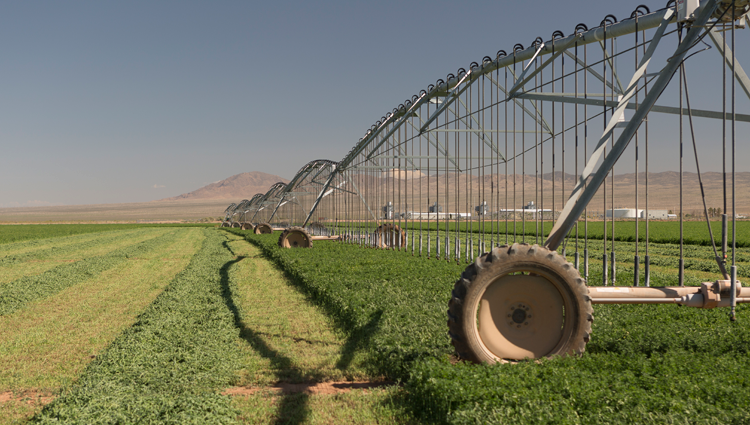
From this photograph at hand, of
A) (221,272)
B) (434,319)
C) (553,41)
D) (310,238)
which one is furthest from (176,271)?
(553,41)

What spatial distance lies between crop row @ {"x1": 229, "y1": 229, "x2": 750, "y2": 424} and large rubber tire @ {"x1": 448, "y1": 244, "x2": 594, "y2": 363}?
275mm

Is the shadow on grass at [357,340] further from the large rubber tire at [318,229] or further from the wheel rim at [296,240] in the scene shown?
the large rubber tire at [318,229]

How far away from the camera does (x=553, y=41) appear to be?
9859mm

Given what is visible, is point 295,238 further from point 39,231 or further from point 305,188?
point 39,231

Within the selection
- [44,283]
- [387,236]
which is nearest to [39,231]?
[387,236]

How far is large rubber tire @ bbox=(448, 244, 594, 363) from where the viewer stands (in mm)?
5262

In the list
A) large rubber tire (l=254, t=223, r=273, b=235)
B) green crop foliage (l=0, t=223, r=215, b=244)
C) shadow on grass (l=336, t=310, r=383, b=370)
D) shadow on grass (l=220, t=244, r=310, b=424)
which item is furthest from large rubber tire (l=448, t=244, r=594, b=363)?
green crop foliage (l=0, t=223, r=215, b=244)

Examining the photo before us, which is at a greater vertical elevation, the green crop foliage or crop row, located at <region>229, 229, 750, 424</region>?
crop row, located at <region>229, 229, 750, 424</region>

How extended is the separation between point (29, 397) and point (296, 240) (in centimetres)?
1804

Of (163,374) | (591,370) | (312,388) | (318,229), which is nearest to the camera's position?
(591,370)

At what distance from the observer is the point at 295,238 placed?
942 inches

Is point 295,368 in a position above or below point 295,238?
below

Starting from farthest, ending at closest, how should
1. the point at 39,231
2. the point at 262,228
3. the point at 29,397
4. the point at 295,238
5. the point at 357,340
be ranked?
the point at 39,231
the point at 262,228
the point at 295,238
the point at 357,340
the point at 29,397

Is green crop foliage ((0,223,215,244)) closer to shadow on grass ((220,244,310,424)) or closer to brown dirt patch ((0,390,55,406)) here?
shadow on grass ((220,244,310,424))
